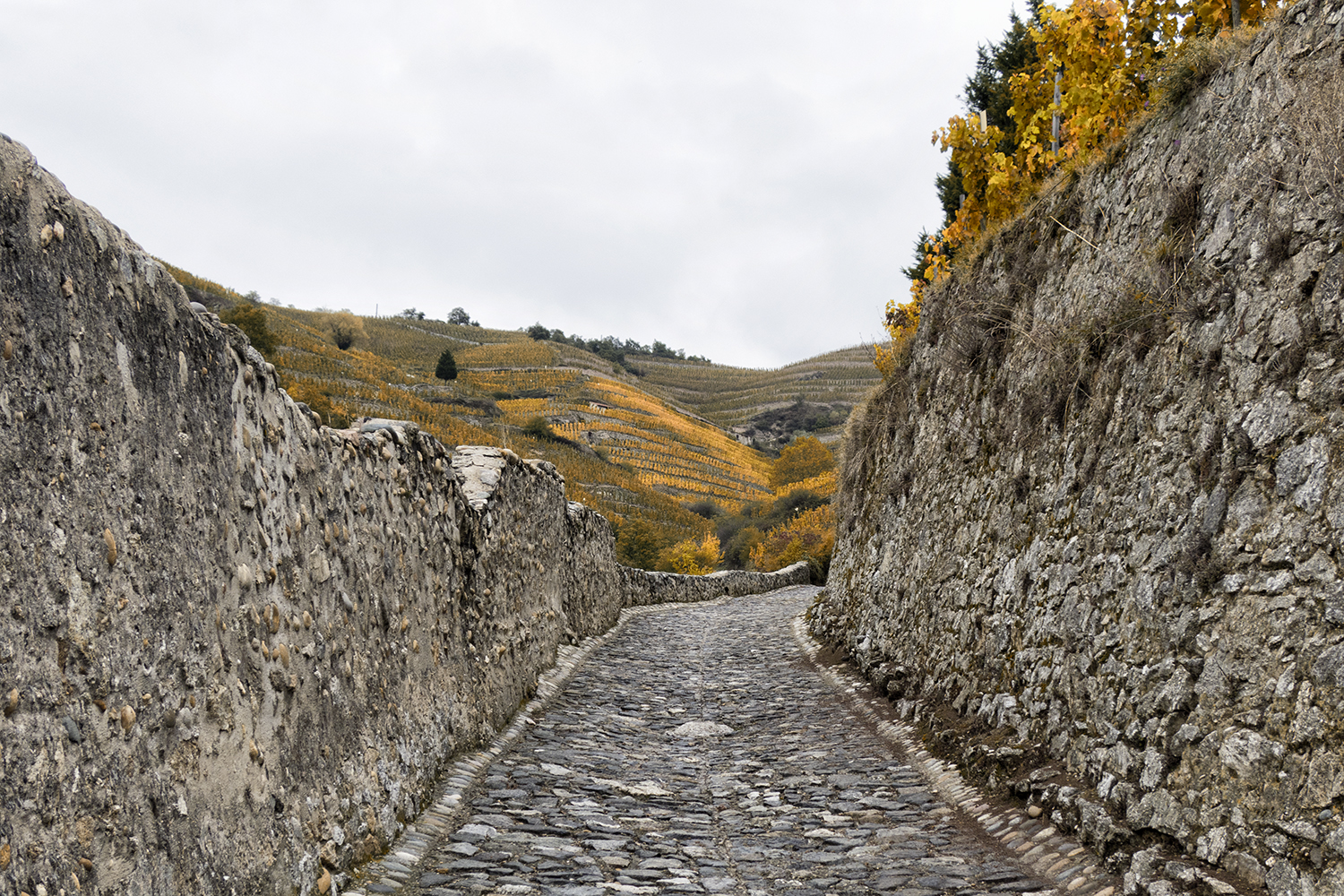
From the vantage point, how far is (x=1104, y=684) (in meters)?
5.13


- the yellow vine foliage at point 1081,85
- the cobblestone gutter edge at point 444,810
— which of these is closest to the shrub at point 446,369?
the cobblestone gutter edge at point 444,810

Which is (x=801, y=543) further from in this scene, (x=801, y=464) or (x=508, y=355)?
(x=508, y=355)

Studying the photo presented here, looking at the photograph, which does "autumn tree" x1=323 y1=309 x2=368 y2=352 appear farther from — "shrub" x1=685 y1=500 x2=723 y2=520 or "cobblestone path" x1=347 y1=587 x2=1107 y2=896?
"cobblestone path" x1=347 y1=587 x2=1107 y2=896

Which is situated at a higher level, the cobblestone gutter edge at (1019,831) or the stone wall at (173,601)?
the stone wall at (173,601)

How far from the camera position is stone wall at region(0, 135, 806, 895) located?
8.16 feet

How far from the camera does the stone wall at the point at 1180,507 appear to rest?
150 inches

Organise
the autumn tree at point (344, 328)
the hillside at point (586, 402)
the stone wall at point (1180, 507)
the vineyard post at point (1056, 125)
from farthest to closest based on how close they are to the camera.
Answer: the autumn tree at point (344, 328) → the hillside at point (586, 402) → the vineyard post at point (1056, 125) → the stone wall at point (1180, 507)

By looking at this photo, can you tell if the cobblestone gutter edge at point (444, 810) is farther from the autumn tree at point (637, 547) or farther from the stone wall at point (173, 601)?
the autumn tree at point (637, 547)

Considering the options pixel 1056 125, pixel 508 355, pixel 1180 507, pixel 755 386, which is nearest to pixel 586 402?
pixel 508 355

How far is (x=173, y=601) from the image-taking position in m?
3.21

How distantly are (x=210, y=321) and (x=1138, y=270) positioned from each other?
5.89m

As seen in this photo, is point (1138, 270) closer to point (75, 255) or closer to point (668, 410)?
point (75, 255)

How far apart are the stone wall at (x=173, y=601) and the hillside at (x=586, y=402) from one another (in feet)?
29.1

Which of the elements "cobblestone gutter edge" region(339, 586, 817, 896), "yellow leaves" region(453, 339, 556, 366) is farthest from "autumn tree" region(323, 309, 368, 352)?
"cobblestone gutter edge" region(339, 586, 817, 896)
